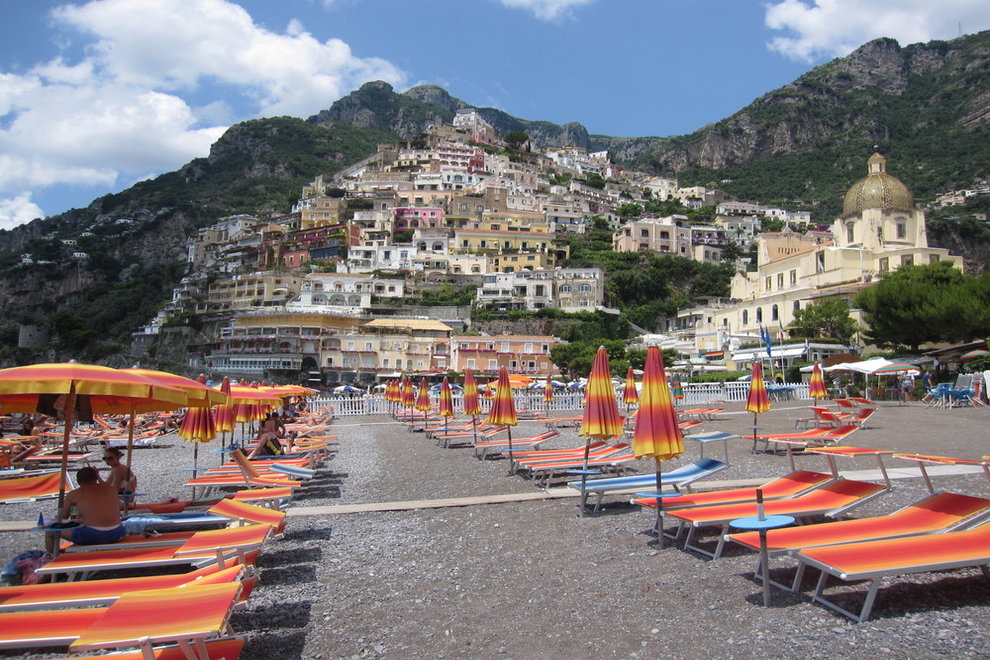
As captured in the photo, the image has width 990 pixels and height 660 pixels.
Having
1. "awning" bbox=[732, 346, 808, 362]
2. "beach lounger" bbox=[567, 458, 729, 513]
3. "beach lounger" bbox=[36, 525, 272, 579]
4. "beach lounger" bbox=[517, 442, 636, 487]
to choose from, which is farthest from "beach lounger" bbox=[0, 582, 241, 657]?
"awning" bbox=[732, 346, 808, 362]

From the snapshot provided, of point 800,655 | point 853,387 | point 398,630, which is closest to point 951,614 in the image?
point 800,655

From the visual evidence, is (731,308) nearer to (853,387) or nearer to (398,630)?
(853,387)

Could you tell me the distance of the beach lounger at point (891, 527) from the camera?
4.94 meters

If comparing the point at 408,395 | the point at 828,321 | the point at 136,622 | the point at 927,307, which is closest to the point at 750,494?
the point at 136,622

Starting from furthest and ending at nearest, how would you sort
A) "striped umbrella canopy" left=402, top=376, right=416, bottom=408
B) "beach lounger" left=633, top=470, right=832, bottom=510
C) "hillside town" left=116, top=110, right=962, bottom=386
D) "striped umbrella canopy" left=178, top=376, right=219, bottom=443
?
1. "hillside town" left=116, top=110, right=962, bottom=386
2. "striped umbrella canopy" left=402, top=376, right=416, bottom=408
3. "striped umbrella canopy" left=178, top=376, right=219, bottom=443
4. "beach lounger" left=633, top=470, right=832, bottom=510

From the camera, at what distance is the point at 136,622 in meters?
3.39

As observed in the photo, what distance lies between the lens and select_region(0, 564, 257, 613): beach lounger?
422cm

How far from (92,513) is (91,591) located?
6.10 feet

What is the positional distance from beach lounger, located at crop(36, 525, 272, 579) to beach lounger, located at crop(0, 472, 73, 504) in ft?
14.0

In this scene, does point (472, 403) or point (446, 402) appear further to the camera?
point (446, 402)

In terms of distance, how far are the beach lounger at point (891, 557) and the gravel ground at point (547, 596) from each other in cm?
25

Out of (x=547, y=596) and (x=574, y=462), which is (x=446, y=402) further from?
(x=547, y=596)

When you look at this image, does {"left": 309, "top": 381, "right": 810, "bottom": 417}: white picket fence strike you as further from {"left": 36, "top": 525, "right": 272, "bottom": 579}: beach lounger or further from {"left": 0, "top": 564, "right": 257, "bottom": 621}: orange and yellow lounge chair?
{"left": 0, "top": 564, "right": 257, "bottom": 621}: orange and yellow lounge chair

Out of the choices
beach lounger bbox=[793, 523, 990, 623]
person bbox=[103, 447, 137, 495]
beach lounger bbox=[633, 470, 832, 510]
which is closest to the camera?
beach lounger bbox=[793, 523, 990, 623]
